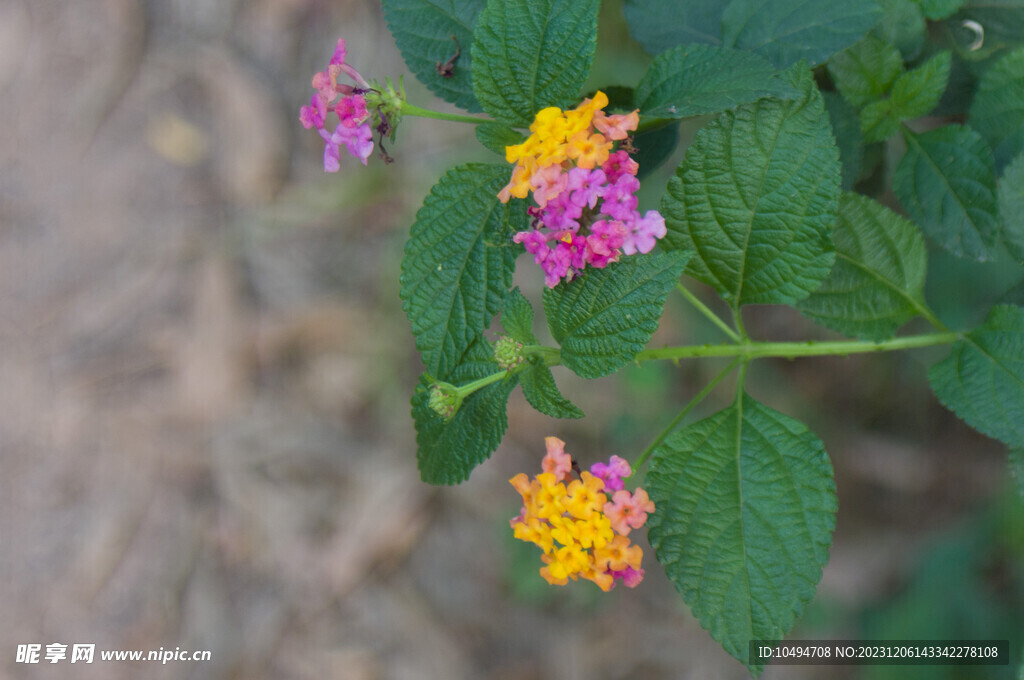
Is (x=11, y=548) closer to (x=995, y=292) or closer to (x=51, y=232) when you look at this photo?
(x=51, y=232)

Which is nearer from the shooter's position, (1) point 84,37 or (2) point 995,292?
(2) point 995,292

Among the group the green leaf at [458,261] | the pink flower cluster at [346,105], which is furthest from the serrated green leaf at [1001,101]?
the pink flower cluster at [346,105]

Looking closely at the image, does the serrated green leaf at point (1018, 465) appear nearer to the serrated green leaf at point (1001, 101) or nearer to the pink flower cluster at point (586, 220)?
the serrated green leaf at point (1001, 101)

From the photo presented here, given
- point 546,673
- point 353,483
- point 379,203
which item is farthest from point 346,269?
point 546,673

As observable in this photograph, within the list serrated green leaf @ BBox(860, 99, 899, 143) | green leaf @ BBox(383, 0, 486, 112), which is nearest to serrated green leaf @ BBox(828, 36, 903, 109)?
serrated green leaf @ BBox(860, 99, 899, 143)

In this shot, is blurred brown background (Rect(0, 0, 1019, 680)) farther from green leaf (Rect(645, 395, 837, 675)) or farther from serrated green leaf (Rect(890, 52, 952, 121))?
serrated green leaf (Rect(890, 52, 952, 121))

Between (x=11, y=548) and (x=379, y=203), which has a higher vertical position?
(x=379, y=203)
